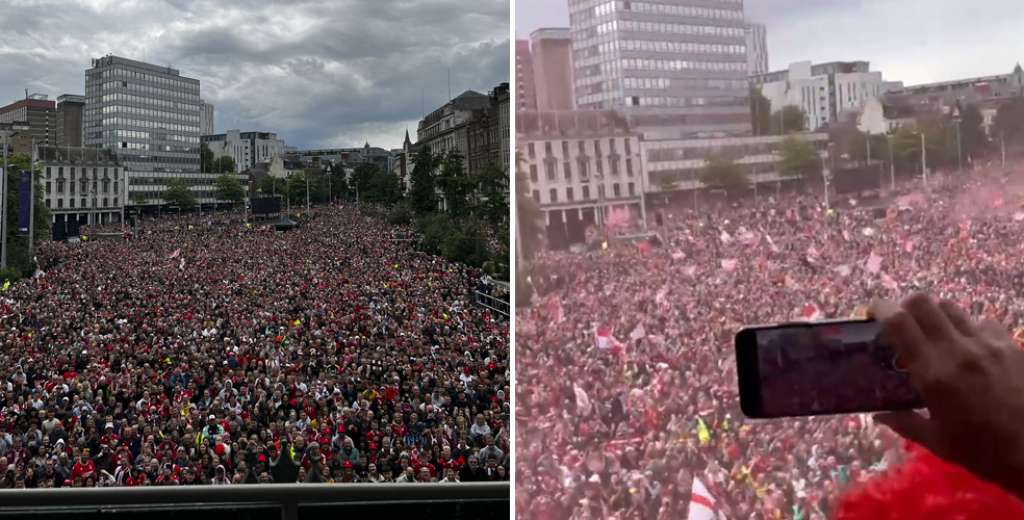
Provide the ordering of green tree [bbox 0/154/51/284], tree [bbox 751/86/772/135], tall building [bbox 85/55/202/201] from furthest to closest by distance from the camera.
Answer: tall building [bbox 85/55/202/201] < green tree [bbox 0/154/51/284] < tree [bbox 751/86/772/135]

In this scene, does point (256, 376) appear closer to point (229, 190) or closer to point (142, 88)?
point (142, 88)

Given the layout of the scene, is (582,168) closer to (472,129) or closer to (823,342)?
(823,342)

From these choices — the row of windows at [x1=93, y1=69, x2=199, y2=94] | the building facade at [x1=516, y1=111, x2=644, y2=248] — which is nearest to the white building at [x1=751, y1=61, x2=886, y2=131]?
the building facade at [x1=516, y1=111, x2=644, y2=248]

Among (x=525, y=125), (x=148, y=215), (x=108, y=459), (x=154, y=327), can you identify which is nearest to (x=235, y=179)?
(x=148, y=215)

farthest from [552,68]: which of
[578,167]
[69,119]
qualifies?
[69,119]

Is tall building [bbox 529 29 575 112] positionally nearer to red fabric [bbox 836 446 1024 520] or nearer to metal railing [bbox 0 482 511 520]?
metal railing [bbox 0 482 511 520]

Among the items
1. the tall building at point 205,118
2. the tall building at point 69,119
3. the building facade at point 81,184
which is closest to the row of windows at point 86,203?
the building facade at point 81,184
